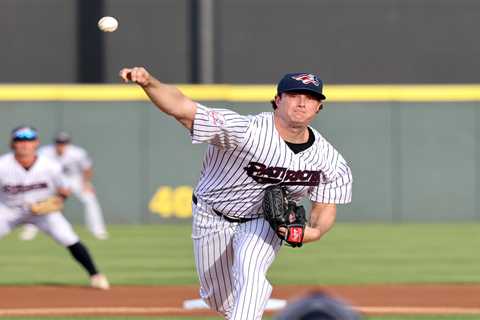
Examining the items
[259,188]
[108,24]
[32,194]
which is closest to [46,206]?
[32,194]

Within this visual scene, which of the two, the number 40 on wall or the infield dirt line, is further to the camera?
the number 40 on wall

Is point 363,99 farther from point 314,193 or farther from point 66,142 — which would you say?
point 314,193

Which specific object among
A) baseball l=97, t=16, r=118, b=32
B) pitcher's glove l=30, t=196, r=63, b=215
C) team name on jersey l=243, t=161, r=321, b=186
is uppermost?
baseball l=97, t=16, r=118, b=32

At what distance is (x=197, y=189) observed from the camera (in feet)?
21.4

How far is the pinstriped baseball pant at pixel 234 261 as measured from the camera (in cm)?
607

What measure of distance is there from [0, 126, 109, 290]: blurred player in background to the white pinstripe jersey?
16.2 ft

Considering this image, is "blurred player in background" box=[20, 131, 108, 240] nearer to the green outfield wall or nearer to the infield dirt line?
the green outfield wall

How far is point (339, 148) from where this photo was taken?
71.4ft

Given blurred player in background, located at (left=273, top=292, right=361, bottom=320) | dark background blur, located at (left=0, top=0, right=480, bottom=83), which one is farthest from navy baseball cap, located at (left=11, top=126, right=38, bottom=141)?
dark background blur, located at (left=0, top=0, right=480, bottom=83)

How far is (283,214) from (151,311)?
3.91 meters

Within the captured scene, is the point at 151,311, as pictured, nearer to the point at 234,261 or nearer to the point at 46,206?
the point at 46,206

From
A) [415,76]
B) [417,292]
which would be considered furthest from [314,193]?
[415,76]

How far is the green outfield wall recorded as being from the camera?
70.1 feet

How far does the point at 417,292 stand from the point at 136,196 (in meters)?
10.8
